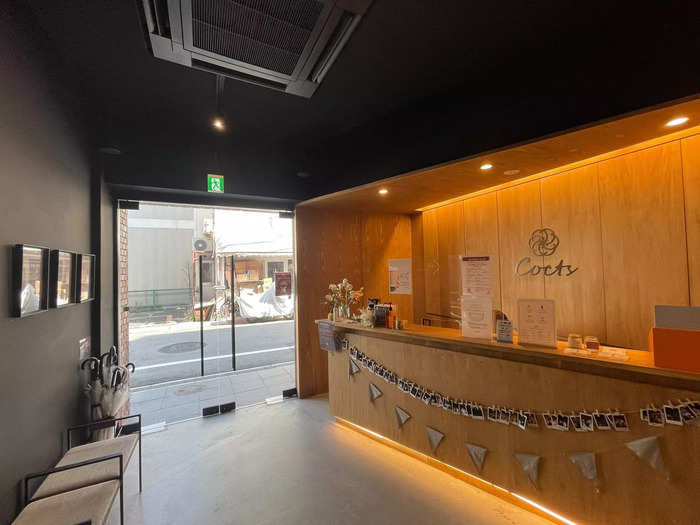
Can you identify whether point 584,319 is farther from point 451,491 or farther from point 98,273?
point 98,273

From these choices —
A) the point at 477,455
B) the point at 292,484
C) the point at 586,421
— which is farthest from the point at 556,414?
the point at 292,484

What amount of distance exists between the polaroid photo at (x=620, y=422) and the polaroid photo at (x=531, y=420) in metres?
0.42

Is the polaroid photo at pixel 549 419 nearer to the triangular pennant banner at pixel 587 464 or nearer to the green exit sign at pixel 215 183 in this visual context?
the triangular pennant banner at pixel 587 464

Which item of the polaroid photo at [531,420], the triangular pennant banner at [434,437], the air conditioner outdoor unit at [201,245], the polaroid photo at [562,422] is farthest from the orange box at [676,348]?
the air conditioner outdoor unit at [201,245]

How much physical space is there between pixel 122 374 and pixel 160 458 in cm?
91

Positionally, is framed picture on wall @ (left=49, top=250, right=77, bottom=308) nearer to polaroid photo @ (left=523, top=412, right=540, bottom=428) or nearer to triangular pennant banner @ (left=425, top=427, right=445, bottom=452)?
triangular pennant banner @ (left=425, top=427, right=445, bottom=452)

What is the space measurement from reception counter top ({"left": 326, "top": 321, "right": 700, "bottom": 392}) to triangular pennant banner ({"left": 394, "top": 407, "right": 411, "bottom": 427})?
66 centimetres

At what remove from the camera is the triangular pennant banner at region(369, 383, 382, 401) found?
3002 millimetres

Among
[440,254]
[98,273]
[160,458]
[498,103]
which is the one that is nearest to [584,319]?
[440,254]

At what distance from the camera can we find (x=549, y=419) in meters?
1.97

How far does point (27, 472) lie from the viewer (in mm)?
1841

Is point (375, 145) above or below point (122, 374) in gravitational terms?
above

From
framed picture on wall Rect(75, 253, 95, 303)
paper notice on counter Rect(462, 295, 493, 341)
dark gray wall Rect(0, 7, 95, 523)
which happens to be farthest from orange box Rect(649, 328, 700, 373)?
framed picture on wall Rect(75, 253, 95, 303)

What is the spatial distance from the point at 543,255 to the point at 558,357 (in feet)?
6.26
